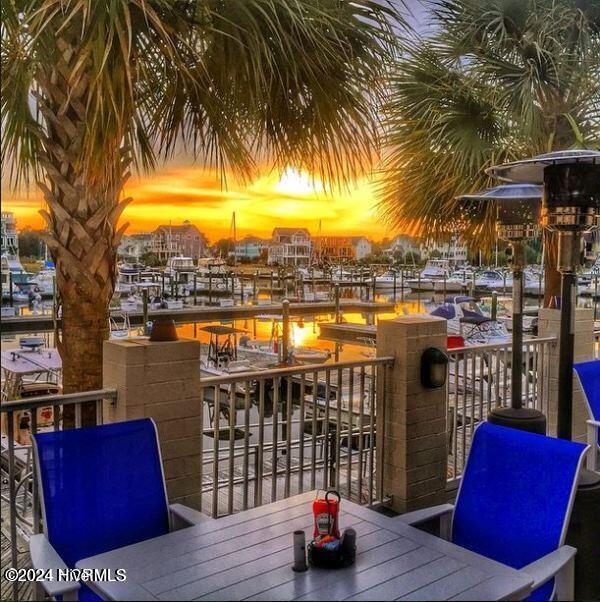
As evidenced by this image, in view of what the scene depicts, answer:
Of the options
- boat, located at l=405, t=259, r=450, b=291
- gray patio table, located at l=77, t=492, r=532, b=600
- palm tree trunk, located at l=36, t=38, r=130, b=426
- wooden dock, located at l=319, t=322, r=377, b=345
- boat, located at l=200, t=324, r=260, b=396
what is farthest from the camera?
boat, located at l=405, t=259, r=450, b=291

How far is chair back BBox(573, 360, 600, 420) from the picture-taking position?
14.0ft

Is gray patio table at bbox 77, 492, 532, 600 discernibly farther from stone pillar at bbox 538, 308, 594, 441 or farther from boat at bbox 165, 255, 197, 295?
boat at bbox 165, 255, 197, 295

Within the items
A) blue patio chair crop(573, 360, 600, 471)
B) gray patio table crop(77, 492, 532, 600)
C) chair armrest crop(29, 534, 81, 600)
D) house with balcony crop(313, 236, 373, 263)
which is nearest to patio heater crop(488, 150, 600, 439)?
blue patio chair crop(573, 360, 600, 471)

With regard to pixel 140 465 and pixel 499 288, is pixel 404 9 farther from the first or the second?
pixel 499 288

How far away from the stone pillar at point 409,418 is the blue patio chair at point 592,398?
94 cm

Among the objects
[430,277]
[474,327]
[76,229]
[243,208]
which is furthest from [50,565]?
[430,277]

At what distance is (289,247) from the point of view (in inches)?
730

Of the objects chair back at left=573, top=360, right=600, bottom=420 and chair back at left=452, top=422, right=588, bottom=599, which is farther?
chair back at left=573, top=360, right=600, bottom=420

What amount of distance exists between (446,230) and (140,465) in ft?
23.7

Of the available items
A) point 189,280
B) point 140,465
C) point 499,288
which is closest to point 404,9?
point 140,465

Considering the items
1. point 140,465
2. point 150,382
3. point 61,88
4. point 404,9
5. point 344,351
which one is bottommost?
point 344,351

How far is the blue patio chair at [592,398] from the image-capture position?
4230mm

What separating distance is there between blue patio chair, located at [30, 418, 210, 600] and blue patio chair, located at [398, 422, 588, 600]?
3.59 feet

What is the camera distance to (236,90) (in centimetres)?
423
